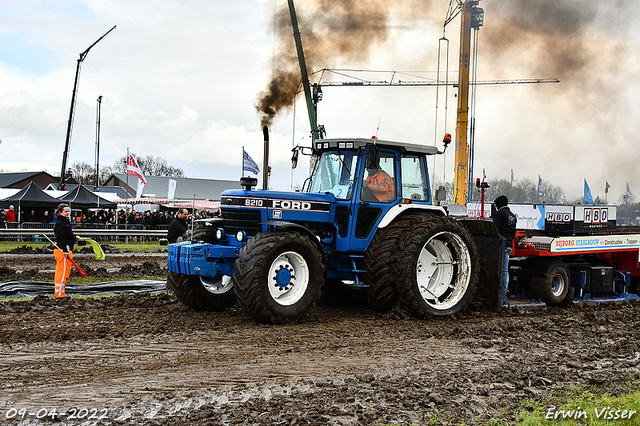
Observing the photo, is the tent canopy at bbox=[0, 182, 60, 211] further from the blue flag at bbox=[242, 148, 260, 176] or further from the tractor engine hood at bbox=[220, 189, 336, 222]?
the tractor engine hood at bbox=[220, 189, 336, 222]

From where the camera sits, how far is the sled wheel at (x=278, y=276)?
7.30m

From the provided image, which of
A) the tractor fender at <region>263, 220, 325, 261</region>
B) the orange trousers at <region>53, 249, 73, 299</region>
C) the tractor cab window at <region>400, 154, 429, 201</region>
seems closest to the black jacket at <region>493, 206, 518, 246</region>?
the tractor cab window at <region>400, 154, 429, 201</region>

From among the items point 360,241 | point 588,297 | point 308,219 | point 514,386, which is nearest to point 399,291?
point 360,241

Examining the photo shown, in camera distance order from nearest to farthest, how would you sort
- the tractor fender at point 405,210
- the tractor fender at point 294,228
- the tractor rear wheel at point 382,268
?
the tractor fender at point 294,228
the tractor rear wheel at point 382,268
the tractor fender at point 405,210

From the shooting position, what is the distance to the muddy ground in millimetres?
4594

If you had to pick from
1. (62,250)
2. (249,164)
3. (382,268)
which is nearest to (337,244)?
(382,268)

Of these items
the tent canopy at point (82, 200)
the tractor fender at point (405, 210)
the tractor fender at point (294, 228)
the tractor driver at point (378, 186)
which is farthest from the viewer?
the tent canopy at point (82, 200)

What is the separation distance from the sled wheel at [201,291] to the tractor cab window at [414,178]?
307 centimetres

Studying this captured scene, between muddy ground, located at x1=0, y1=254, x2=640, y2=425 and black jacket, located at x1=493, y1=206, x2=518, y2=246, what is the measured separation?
1766mm

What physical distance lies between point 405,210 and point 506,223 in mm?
2365

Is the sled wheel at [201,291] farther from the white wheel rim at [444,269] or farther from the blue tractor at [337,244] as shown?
the white wheel rim at [444,269]

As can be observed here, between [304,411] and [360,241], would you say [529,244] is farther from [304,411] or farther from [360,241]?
[304,411]

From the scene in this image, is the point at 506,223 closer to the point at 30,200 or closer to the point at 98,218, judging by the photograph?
the point at 98,218

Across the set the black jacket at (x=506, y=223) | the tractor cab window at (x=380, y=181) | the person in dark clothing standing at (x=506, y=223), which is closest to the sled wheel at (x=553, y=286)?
the person in dark clothing standing at (x=506, y=223)
